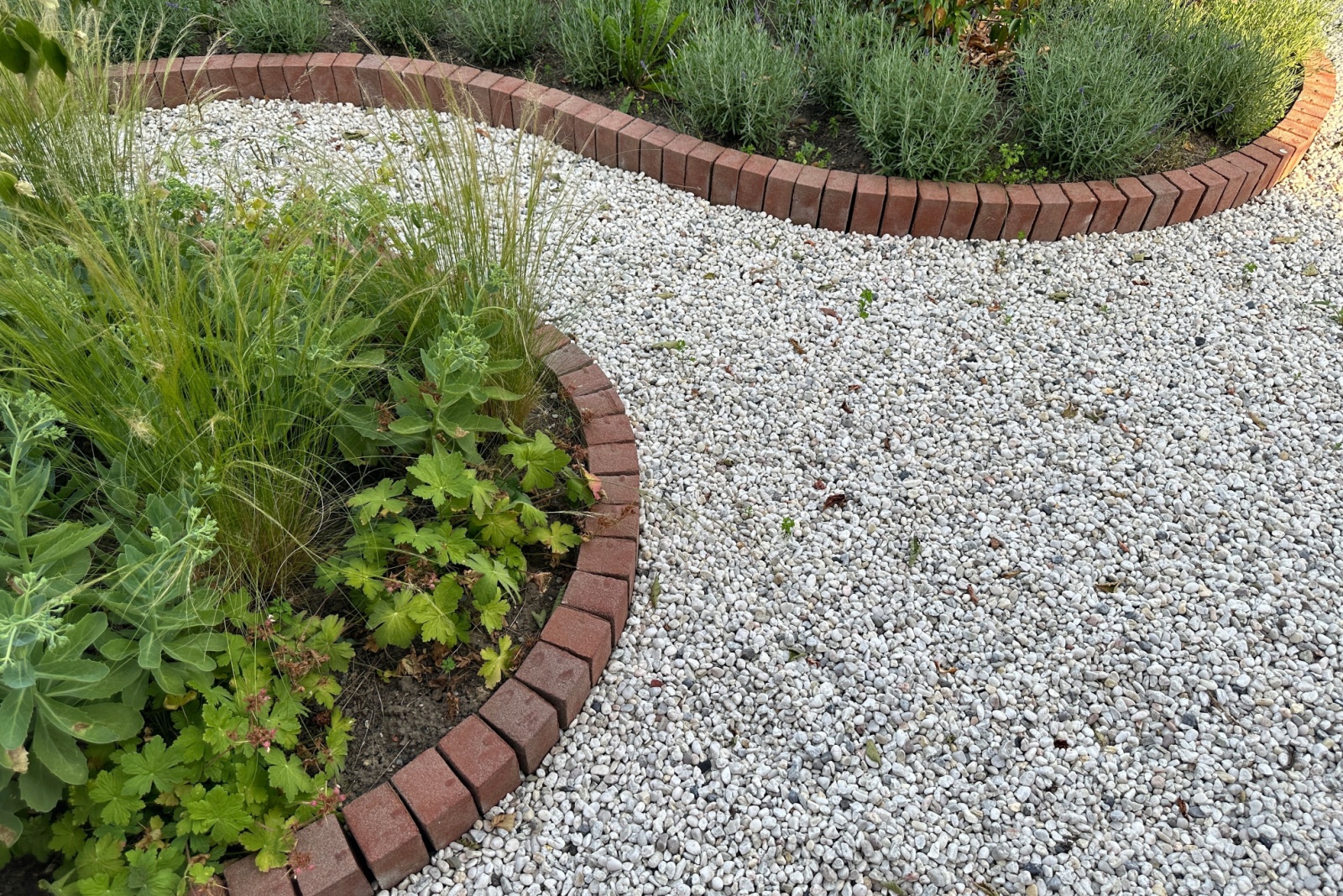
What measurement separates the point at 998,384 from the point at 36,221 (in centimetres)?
266

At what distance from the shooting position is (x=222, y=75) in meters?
4.08

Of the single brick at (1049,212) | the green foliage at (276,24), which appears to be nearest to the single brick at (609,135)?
the green foliage at (276,24)

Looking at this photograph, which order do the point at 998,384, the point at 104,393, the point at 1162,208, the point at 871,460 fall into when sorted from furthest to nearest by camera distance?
1. the point at 1162,208
2. the point at 998,384
3. the point at 871,460
4. the point at 104,393

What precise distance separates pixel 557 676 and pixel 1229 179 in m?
3.31

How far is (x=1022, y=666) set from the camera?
7.14 feet

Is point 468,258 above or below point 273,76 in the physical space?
above

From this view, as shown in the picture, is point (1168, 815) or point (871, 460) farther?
point (871, 460)

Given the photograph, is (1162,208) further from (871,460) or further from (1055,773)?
(1055,773)

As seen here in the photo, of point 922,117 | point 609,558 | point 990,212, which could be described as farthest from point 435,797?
point 922,117

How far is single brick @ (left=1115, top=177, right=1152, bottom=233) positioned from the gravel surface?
5 centimetres

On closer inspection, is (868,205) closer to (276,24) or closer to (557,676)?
(557,676)

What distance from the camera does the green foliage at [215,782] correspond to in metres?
1.59

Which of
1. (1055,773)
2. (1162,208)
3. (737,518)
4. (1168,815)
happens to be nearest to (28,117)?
(737,518)

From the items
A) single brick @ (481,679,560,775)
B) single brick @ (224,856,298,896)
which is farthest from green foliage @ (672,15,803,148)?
single brick @ (224,856,298,896)
